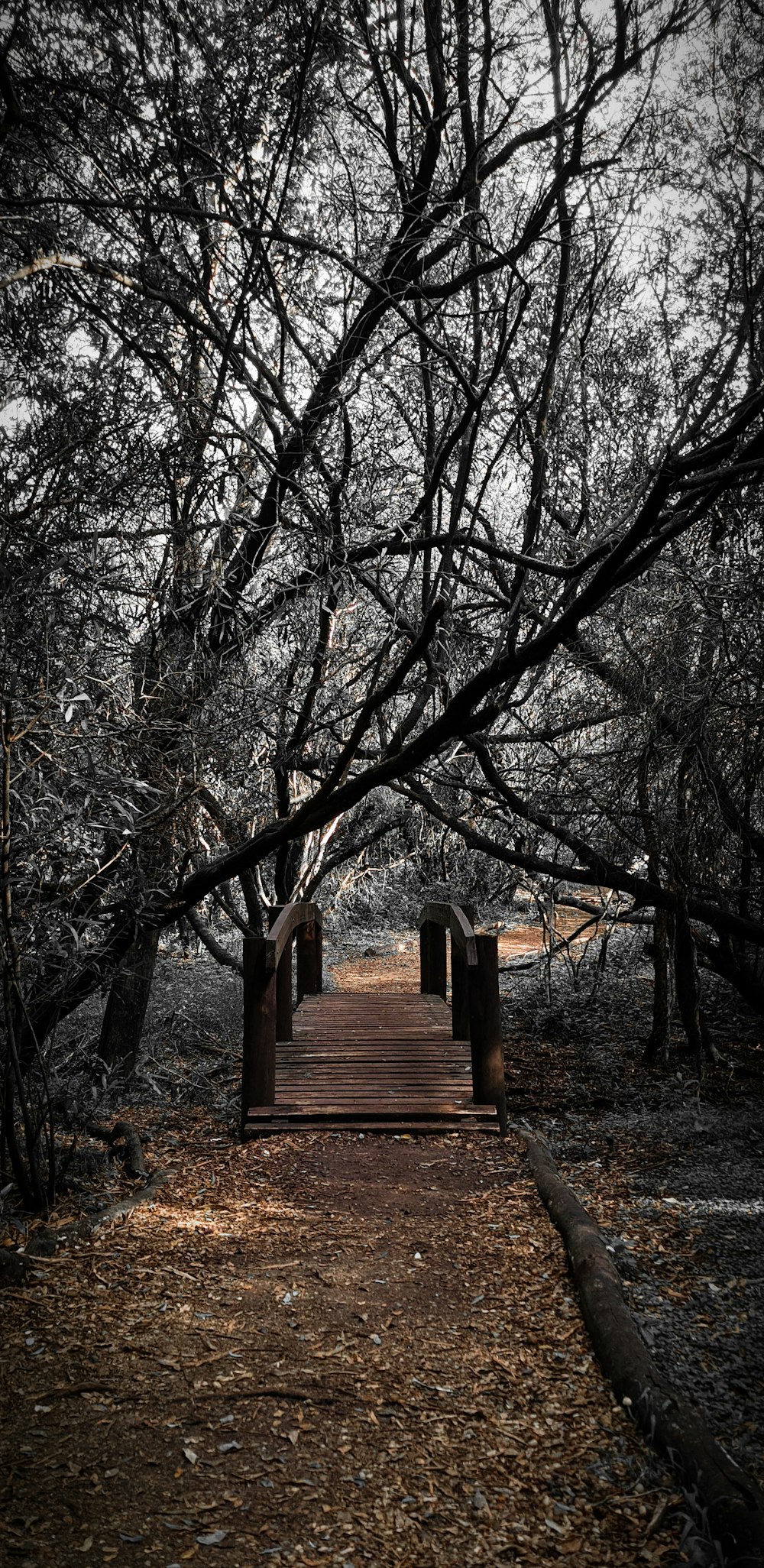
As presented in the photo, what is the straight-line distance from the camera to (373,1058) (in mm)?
7191

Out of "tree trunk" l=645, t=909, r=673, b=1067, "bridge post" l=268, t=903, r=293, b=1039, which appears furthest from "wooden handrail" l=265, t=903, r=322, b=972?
"tree trunk" l=645, t=909, r=673, b=1067

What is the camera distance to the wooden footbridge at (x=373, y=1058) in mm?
5934

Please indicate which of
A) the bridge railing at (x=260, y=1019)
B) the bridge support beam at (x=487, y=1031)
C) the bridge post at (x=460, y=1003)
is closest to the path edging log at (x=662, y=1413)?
the bridge support beam at (x=487, y=1031)


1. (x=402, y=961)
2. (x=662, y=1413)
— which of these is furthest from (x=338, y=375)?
(x=402, y=961)

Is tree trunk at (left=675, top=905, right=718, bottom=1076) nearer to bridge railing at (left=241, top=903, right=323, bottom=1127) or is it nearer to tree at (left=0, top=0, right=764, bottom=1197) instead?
tree at (left=0, top=0, right=764, bottom=1197)

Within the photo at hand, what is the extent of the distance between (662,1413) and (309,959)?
7.16 metres

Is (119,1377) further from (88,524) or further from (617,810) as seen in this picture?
(617,810)

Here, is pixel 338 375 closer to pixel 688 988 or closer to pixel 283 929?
pixel 283 929

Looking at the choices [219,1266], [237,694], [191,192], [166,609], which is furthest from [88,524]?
[219,1266]

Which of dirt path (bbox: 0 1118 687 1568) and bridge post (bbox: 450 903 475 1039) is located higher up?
bridge post (bbox: 450 903 475 1039)

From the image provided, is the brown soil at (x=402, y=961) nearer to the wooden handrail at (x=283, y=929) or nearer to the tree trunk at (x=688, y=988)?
the tree trunk at (x=688, y=988)

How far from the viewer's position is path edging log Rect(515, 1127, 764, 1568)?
2.45 meters

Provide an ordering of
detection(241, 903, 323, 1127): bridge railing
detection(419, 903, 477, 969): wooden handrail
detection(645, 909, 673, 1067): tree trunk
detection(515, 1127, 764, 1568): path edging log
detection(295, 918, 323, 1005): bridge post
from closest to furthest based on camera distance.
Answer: detection(515, 1127, 764, 1568): path edging log
detection(241, 903, 323, 1127): bridge railing
detection(419, 903, 477, 969): wooden handrail
detection(645, 909, 673, 1067): tree trunk
detection(295, 918, 323, 1005): bridge post

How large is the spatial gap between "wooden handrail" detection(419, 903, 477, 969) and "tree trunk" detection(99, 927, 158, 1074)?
2.04m
